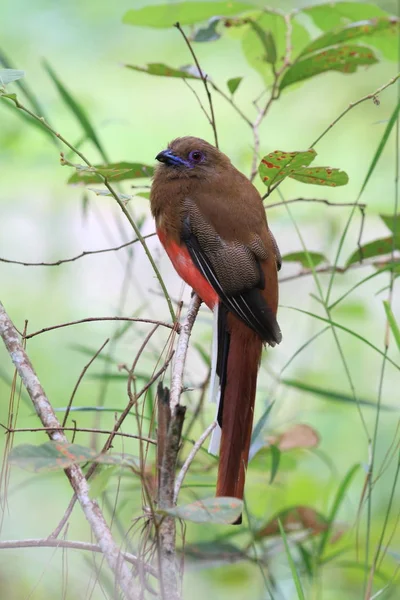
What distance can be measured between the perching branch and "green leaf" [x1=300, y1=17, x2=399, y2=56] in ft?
3.54

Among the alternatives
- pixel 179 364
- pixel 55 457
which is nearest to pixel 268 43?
pixel 179 364

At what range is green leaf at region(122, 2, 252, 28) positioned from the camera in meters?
2.13

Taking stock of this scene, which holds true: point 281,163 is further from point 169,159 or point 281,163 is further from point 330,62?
point 169,159

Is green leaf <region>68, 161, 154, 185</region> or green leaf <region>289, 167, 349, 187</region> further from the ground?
green leaf <region>68, 161, 154, 185</region>

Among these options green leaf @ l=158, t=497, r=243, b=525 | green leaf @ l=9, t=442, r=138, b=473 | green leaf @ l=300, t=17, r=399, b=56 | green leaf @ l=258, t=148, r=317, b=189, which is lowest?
green leaf @ l=158, t=497, r=243, b=525

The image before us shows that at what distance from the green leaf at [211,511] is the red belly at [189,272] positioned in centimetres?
112

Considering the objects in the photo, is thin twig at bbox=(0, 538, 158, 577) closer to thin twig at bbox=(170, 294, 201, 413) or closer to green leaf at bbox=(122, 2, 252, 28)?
thin twig at bbox=(170, 294, 201, 413)

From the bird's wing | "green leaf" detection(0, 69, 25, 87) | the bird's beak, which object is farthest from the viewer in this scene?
the bird's beak

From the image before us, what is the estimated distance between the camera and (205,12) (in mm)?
2172

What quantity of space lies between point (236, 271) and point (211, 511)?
1.11 meters

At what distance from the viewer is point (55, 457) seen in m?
0.99

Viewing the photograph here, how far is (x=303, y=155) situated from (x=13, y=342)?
630mm

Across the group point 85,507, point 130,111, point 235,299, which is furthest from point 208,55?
point 85,507

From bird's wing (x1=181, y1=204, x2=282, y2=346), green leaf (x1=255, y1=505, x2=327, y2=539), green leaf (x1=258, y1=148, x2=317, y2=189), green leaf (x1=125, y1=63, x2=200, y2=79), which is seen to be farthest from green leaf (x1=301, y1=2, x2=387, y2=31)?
green leaf (x1=255, y1=505, x2=327, y2=539)
